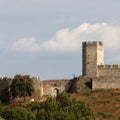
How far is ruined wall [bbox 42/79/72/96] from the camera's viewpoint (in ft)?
413

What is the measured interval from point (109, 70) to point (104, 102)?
25.0 ft

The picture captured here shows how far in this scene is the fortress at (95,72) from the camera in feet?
401

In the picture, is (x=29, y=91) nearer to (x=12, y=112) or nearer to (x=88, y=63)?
(x=88, y=63)

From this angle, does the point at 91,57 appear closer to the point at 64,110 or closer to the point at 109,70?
the point at 109,70

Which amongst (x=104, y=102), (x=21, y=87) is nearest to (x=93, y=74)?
(x=104, y=102)

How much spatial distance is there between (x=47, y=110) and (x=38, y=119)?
2.18 m

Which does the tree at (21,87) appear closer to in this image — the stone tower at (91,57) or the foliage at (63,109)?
the stone tower at (91,57)

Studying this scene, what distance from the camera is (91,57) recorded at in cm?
12312

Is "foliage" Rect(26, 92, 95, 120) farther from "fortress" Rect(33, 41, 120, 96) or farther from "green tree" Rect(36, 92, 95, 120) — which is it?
"fortress" Rect(33, 41, 120, 96)

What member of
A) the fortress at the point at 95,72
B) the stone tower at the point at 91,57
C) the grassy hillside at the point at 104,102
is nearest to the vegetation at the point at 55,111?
the grassy hillside at the point at 104,102

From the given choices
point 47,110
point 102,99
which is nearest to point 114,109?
point 102,99

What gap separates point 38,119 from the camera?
103m

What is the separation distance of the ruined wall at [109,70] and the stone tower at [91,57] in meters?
0.65

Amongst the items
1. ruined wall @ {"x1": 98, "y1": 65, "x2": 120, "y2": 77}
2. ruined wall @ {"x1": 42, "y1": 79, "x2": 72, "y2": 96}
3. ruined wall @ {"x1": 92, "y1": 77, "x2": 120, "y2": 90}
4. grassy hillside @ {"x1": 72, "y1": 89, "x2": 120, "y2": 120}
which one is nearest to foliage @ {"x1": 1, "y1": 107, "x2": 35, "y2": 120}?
grassy hillside @ {"x1": 72, "y1": 89, "x2": 120, "y2": 120}
